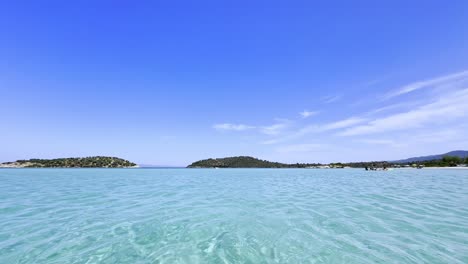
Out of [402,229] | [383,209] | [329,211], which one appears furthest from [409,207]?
[402,229]

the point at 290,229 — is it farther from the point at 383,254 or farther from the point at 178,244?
the point at 178,244

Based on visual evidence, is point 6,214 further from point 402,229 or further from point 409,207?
point 409,207

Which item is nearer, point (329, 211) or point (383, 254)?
point (383, 254)

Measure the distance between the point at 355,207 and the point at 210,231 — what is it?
10.9 m

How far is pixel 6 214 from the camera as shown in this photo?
14148mm

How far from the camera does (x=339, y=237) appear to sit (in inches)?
378

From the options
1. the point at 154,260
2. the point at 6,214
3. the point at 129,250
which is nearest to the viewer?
the point at 154,260

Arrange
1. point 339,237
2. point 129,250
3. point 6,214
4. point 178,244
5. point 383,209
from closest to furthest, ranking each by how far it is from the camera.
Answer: point 129,250
point 178,244
point 339,237
point 6,214
point 383,209

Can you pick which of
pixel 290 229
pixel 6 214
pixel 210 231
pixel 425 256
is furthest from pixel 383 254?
pixel 6 214

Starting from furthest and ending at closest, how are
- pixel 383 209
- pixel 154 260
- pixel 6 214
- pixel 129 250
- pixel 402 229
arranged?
pixel 383 209, pixel 6 214, pixel 402 229, pixel 129 250, pixel 154 260

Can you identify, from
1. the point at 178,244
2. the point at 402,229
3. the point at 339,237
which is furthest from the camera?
the point at 402,229

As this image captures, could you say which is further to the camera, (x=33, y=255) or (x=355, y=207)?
(x=355, y=207)

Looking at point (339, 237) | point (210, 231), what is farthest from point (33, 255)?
point (339, 237)

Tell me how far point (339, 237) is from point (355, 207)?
313 inches
